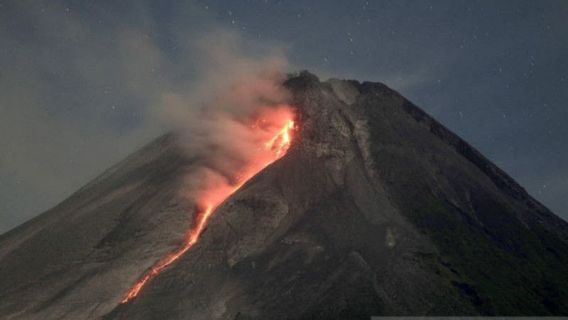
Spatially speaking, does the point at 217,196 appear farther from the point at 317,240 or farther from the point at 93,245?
the point at 317,240

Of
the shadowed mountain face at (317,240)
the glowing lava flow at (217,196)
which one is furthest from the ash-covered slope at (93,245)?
the glowing lava flow at (217,196)

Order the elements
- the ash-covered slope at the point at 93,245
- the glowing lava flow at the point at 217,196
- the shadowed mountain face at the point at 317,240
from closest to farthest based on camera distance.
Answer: the shadowed mountain face at the point at 317,240
the ash-covered slope at the point at 93,245
the glowing lava flow at the point at 217,196

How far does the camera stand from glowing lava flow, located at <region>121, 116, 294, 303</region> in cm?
6631

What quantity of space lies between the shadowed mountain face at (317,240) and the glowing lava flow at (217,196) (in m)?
1.23

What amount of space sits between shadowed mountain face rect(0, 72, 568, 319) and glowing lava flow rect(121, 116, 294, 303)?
1.23 meters

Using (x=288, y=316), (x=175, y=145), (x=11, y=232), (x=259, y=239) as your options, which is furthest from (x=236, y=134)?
(x=288, y=316)

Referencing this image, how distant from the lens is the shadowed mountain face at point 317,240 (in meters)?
58.7

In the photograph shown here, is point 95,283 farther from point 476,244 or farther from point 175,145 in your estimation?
point 476,244

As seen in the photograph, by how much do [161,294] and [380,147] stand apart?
40.9 metres

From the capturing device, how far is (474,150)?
4355 inches

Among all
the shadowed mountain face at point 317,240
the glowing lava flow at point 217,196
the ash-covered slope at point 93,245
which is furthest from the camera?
the glowing lava flow at point 217,196

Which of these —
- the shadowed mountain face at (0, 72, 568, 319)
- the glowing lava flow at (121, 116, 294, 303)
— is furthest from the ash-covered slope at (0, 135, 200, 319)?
the glowing lava flow at (121, 116, 294, 303)

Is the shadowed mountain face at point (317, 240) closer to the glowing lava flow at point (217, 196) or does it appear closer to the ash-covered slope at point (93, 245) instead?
the ash-covered slope at point (93, 245)

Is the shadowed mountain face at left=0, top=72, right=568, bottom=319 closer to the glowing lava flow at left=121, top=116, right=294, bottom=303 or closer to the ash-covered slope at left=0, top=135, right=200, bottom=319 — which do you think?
the ash-covered slope at left=0, top=135, right=200, bottom=319
